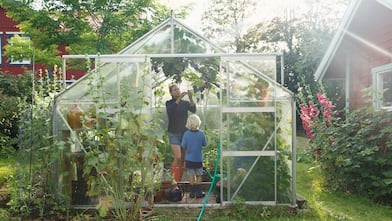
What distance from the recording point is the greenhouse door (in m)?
5.54

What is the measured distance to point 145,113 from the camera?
5.50m

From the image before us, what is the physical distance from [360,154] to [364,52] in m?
3.02

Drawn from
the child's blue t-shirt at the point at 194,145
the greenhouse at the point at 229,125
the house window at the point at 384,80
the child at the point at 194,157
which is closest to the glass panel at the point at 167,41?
the greenhouse at the point at 229,125

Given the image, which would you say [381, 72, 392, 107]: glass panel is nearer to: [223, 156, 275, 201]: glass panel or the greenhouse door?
the greenhouse door

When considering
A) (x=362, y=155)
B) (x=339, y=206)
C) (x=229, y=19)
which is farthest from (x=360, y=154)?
(x=229, y=19)

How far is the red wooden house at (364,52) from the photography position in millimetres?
7406

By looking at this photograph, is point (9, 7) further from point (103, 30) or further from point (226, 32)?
point (226, 32)

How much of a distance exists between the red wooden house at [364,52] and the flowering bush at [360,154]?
1.52ft

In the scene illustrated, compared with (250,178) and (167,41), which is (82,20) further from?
(250,178)

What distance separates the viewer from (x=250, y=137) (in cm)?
557

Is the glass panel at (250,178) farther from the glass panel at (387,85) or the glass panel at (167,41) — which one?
the glass panel at (387,85)

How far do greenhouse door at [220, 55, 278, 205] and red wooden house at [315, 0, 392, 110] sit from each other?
1919 mm

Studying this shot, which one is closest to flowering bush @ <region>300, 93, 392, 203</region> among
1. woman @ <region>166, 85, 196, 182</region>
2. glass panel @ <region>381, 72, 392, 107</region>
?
glass panel @ <region>381, 72, 392, 107</region>

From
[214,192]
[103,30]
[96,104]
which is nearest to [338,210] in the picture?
[214,192]
